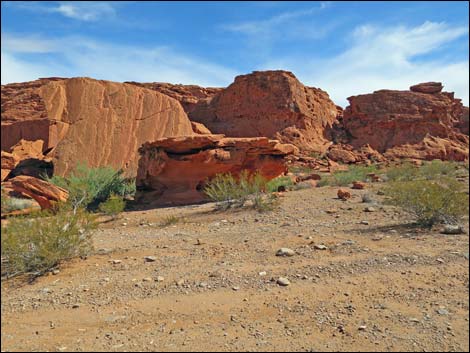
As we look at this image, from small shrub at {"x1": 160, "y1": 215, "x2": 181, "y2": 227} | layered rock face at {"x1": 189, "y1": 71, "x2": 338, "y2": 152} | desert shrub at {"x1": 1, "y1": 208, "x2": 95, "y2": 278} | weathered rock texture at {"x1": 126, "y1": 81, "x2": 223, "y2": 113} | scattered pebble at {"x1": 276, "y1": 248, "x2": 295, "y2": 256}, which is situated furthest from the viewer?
weathered rock texture at {"x1": 126, "y1": 81, "x2": 223, "y2": 113}

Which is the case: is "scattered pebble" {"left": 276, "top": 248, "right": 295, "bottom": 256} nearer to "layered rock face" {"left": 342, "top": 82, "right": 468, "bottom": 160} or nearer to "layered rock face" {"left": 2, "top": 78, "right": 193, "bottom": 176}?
"layered rock face" {"left": 2, "top": 78, "right": 193, "bottom": 176}

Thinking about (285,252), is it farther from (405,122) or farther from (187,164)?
(405,122)

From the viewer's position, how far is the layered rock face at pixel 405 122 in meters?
33.5

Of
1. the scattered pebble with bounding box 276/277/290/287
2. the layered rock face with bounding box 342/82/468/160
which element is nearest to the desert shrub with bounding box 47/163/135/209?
the scattered pebble with bounding box 276/277/290/287

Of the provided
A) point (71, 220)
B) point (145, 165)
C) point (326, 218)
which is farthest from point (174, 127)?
point (71, 220)

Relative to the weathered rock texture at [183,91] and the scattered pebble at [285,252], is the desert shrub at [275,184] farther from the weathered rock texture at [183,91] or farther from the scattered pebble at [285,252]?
the weathered rock texture at [183,91]

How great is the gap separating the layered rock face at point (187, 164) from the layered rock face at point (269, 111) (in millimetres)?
19364

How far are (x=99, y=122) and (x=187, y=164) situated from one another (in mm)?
8823

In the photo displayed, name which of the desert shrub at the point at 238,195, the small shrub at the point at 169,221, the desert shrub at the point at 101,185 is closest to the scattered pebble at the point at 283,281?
the small shrub at the point at 169,221

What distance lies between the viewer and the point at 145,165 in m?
12.4

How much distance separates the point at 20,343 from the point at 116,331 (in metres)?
0.69

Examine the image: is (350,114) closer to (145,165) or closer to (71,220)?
(145,165)

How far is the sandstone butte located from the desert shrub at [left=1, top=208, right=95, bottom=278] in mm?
29292

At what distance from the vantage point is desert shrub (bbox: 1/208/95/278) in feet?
14.8
